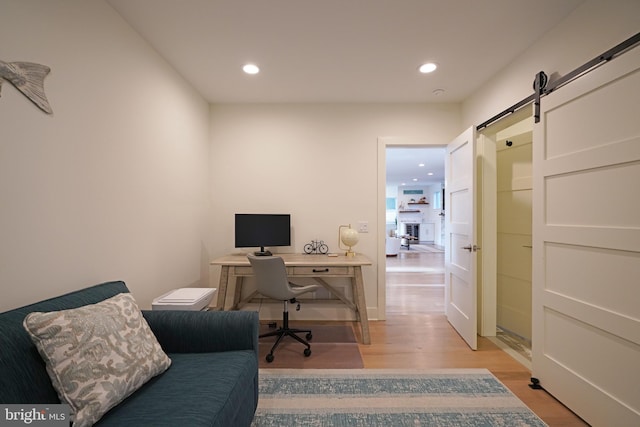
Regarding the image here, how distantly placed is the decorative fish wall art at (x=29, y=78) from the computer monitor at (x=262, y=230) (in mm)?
1746

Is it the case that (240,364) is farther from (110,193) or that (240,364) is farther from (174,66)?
(174,66)

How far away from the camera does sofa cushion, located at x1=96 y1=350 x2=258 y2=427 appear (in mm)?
960

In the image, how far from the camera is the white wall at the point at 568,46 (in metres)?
1.41

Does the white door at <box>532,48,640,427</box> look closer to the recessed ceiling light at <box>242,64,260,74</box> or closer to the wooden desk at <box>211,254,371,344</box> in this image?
the wooden desk at <box>211,254,371,344</box>

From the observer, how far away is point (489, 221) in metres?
2.75

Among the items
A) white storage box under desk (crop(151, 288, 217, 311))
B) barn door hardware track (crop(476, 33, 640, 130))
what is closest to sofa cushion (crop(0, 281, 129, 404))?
white storage box under desk (crop(151, 288, 217, 311))

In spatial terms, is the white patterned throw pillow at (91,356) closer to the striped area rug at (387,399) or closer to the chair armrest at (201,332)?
the chair armrest at (201,332)

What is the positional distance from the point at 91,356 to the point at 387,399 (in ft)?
5.51

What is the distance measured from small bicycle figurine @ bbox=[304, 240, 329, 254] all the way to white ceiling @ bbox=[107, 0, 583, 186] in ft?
5.56

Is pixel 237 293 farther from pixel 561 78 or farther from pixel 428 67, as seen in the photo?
pixel 561 78

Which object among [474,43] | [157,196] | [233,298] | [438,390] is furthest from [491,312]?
[157,196]

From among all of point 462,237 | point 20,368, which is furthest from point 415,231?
point 20,368

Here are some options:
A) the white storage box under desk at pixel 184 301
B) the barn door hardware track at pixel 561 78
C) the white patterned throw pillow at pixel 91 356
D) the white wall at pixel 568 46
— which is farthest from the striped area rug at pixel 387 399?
the white wall at pixel 568 46

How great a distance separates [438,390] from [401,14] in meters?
2.58
